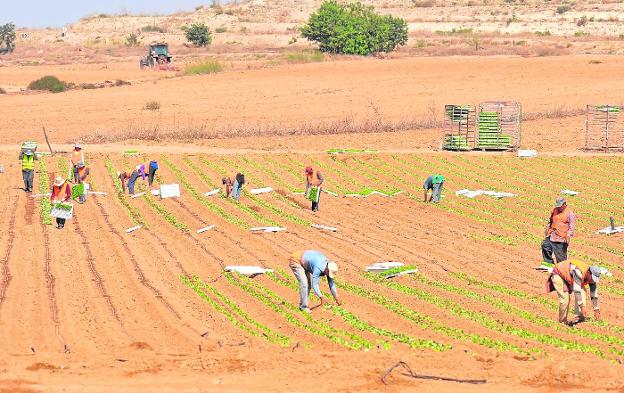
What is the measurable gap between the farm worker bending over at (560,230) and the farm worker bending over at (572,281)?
327cm

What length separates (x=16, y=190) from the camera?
37.4m

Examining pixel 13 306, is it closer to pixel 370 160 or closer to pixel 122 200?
pixel 122 200

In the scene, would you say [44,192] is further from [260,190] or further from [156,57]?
[156,57]

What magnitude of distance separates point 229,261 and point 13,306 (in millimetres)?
5932

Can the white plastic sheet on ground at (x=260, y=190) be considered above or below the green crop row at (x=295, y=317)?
below

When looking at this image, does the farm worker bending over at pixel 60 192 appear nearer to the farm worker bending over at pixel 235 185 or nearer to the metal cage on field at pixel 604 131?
the farm worker bending over at pixel 235 185

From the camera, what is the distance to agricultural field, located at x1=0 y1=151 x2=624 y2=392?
17328 mm

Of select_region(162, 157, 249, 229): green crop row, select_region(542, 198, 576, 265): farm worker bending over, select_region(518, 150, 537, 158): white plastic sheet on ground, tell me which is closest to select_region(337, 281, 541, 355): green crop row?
select_region(542, 198, 576, 265): farm worker bending over

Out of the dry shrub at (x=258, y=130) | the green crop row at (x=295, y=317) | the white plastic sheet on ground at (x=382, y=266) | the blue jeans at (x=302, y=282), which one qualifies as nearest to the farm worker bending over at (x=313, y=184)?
the white plastic sheet on ground at (x=382, y=266)

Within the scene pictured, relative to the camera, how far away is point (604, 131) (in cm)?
5159

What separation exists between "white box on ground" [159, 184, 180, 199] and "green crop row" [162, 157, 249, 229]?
0.59m

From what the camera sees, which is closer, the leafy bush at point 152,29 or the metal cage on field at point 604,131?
the metal cage on field at point 604,131

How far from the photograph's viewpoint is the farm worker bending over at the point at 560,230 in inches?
904

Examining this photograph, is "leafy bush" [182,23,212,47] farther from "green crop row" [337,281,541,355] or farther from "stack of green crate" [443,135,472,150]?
"green crop row" [337,281,541,355]
